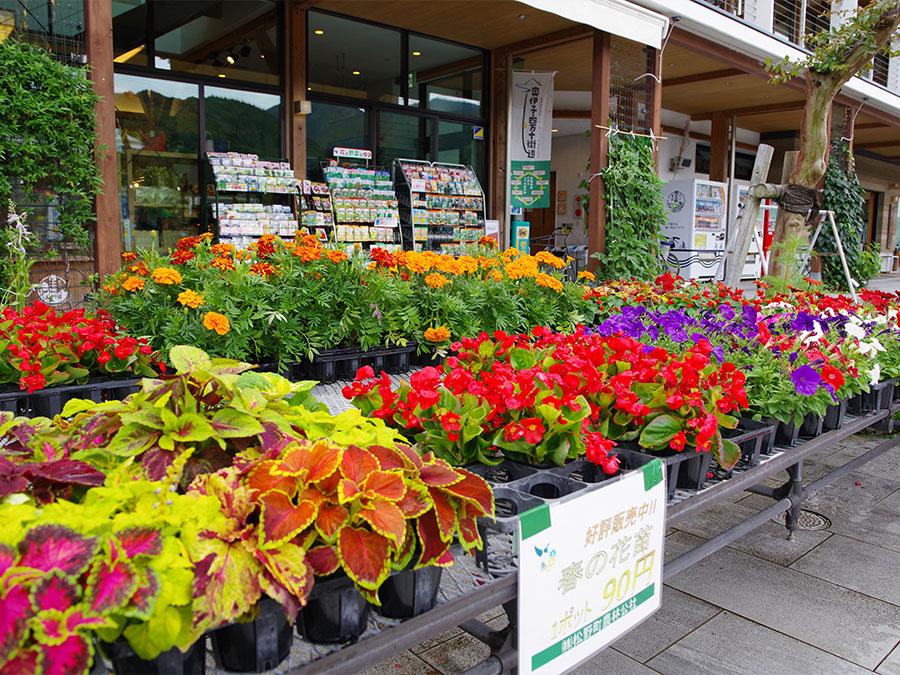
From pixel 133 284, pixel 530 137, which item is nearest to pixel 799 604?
pixel 133 284

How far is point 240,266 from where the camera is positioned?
3.37 meters

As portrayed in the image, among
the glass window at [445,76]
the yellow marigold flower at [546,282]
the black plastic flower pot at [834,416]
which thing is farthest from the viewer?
the glass window at [445,76]

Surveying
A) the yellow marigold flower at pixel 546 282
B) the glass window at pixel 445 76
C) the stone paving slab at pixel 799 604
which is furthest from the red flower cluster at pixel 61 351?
the glass window at pixel 445 76

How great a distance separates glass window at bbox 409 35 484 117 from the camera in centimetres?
880

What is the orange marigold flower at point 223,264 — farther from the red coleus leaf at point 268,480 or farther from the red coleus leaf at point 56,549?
the red coleus leaf at point 56,549

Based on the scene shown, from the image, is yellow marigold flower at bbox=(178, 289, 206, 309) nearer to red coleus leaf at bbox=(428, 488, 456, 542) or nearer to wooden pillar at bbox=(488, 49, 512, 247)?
red coleus leaf at bbox=(428, 488, 456, 542)

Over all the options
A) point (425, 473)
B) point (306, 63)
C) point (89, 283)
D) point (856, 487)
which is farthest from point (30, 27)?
point (856, 487)

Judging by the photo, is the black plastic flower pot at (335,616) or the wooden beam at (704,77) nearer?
the black plastic flower pot at (335,616)

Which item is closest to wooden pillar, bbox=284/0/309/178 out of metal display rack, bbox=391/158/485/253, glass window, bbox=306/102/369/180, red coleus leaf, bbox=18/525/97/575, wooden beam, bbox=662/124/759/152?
glass window, bbox=306/102/369/180

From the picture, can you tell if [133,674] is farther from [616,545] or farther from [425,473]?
[616,545]

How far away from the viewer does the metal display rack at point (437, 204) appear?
8.48m

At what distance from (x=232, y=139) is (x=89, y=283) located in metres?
2.96

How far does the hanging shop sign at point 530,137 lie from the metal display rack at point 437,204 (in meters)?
0.69

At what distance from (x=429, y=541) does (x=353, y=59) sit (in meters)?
8.14
